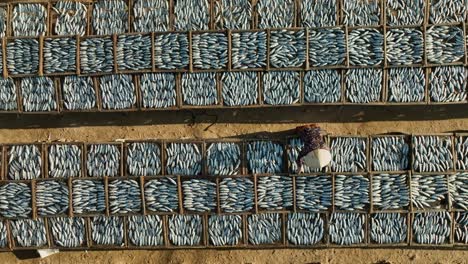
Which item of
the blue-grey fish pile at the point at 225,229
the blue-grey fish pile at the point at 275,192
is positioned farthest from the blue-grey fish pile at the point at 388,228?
the blue-grey fish pile at the point at 225,229

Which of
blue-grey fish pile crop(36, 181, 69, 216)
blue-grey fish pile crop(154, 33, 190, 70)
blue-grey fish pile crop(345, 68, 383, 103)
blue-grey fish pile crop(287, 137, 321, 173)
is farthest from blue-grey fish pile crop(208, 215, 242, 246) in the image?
blue-grey fish pile crop(345, 68, 383, 103)

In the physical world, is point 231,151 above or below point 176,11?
below

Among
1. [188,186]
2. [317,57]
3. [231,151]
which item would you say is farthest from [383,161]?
[188,186]

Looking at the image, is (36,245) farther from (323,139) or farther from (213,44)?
(323,139)

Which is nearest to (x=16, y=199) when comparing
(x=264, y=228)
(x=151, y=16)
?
(x=151, y=16)

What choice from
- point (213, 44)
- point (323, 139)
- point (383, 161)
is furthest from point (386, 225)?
point (213, 44)

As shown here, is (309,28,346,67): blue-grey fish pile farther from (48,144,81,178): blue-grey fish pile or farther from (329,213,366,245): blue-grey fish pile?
(48,144,81,178): blue-grey fish pile

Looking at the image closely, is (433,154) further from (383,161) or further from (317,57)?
(317,57)

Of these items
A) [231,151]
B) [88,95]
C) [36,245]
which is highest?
[88,95]
